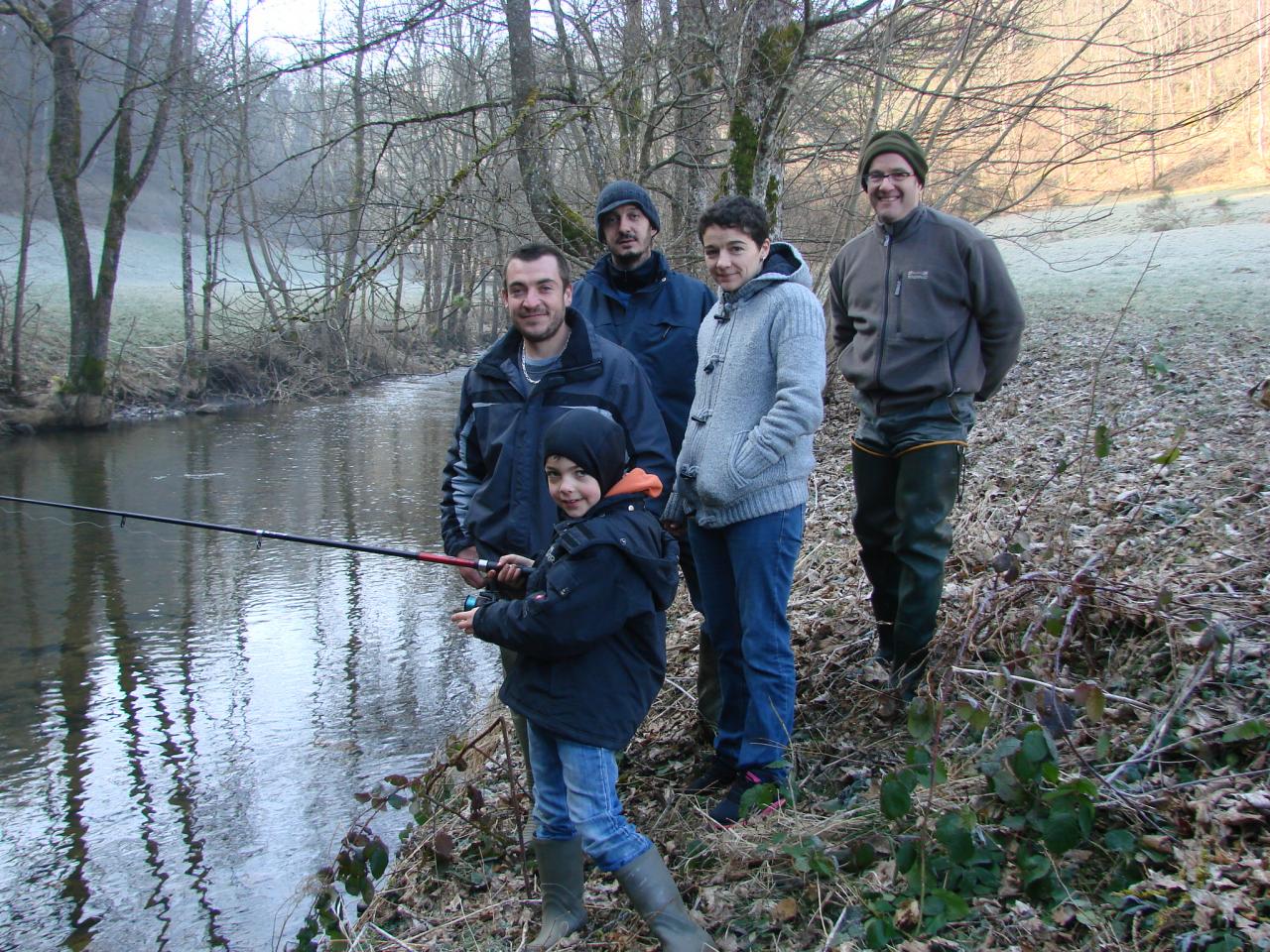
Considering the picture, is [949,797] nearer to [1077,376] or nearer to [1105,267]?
[1077,376]

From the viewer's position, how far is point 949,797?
294 centimetres

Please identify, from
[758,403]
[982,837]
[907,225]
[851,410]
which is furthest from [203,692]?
[851,410]

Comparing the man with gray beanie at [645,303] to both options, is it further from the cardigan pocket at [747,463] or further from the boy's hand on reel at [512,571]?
the boy's hand on reel at [512,571]

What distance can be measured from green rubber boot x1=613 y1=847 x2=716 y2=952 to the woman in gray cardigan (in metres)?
0.58

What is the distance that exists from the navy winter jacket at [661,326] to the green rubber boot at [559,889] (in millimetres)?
1408

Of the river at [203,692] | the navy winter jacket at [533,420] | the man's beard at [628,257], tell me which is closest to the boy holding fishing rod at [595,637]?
the navy winter jacket at [533,420]

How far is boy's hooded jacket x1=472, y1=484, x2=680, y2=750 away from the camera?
266 centimetres

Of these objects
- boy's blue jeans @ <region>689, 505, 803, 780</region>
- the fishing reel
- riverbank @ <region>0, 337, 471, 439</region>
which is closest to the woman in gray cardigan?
boy's blue jeans @ <region>689, 505, 803, 780</region>

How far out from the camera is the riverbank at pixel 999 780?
2.51 metres

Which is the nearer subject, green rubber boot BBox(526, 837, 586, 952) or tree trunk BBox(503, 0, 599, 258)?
green rubber boot BBox(526, 837, 586, 952)

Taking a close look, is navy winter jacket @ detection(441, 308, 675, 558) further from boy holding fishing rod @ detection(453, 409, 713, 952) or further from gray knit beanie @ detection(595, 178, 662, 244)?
gray knit beanie @ detection(595, 178, 662, 244)

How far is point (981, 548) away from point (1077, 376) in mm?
7211

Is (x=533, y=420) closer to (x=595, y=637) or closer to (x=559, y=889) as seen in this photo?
(x=595, y=637)

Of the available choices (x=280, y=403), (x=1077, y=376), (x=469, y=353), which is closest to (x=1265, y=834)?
(x=1077, y=376)
